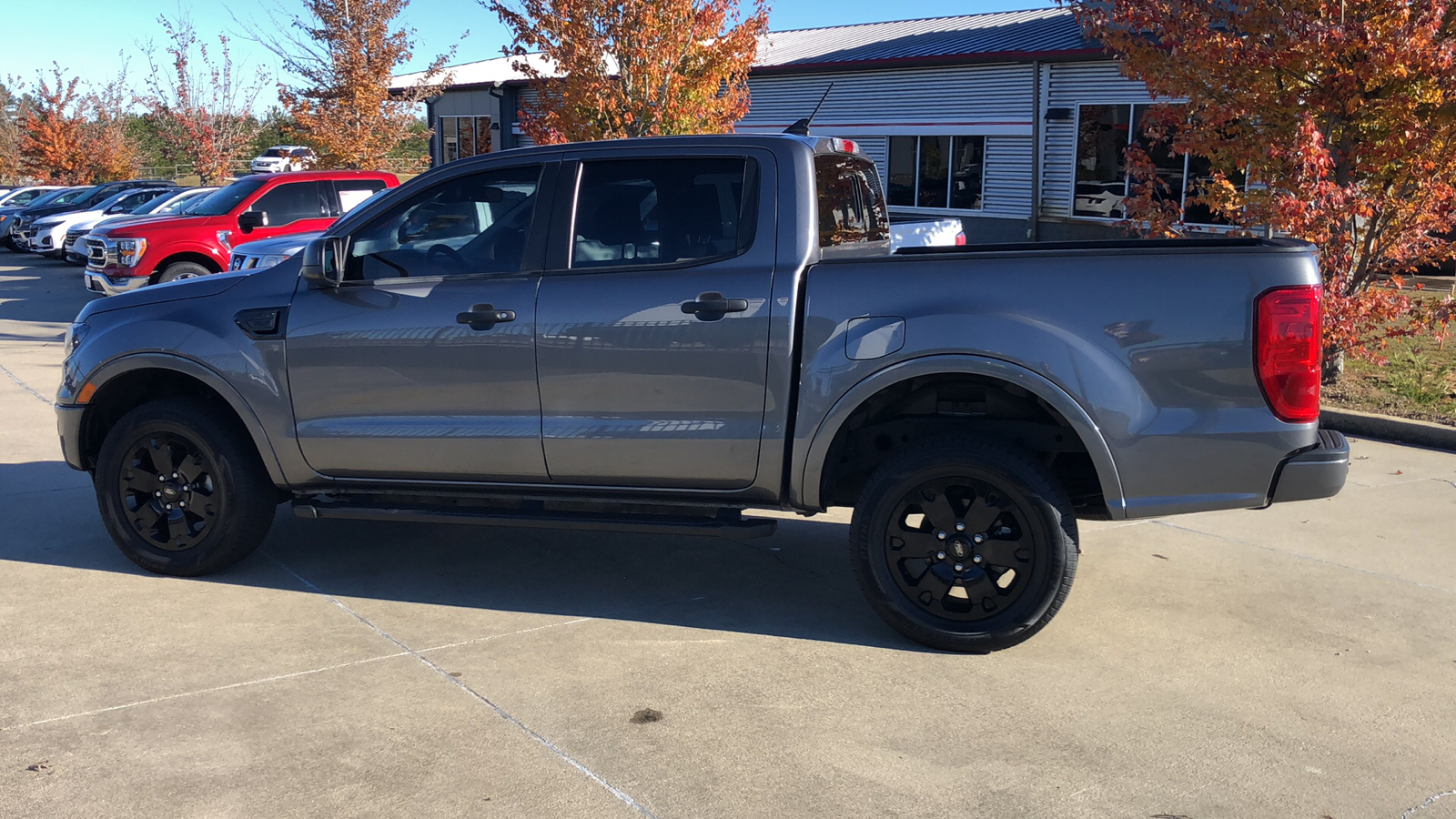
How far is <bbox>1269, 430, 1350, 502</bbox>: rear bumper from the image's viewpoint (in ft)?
13.9

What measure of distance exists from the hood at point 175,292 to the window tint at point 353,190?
9455 mm

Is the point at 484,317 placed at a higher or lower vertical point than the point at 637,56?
lower

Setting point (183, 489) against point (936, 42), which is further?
point (936, 42)

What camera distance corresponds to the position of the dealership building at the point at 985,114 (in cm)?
1966

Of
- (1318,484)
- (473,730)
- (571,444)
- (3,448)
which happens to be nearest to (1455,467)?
(1318,484)

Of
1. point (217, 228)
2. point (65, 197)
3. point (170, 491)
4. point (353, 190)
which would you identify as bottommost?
point (170, 491)

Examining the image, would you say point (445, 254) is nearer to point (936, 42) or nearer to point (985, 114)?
point (985, 114)

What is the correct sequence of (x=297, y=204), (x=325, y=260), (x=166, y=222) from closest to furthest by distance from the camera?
(x=325, y=260)
(x=297, y=204)
(x=166, y=222)

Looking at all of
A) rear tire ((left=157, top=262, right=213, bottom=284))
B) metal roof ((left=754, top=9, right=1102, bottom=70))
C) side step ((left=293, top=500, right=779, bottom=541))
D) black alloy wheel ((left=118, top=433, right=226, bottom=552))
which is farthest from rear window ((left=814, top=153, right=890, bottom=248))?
metal roof ((left=754, top=9, right=1102, bottom=70))

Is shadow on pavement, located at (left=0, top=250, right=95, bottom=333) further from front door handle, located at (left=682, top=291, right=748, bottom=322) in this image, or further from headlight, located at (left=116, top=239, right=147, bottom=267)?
front door handle, located at (left=682, top=291, right=748, bottom=322)

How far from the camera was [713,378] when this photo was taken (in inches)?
184

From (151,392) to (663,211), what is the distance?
2755mm

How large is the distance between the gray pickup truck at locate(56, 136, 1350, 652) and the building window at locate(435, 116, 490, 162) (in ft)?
90.7

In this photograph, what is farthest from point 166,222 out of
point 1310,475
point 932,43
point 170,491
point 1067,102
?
point 932,43
